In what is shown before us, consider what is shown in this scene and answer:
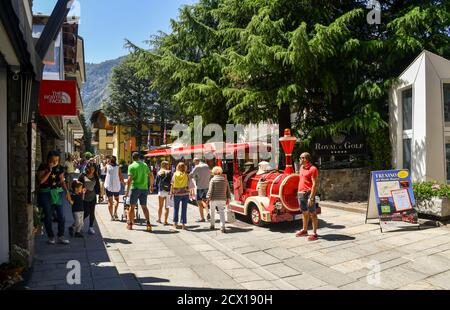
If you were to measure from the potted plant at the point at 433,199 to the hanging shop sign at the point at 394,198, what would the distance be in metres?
0.89

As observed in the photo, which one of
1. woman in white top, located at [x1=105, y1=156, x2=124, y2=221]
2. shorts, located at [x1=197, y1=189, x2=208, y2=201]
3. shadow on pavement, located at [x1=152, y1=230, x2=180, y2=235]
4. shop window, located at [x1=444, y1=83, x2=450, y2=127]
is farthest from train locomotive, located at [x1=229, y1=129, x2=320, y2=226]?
shop window, located at [x1=444, y1=83, x2=450, y2=127]

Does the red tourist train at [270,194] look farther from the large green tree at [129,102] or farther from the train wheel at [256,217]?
the large green tree at [129,102]

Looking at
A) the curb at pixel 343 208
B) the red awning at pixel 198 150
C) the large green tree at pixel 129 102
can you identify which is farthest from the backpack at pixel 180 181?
the large green tree at pixel 129 102

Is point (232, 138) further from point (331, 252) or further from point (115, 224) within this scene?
point (331, 252)

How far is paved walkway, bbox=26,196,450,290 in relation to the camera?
5371mm

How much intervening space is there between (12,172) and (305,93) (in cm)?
Answer: 1163

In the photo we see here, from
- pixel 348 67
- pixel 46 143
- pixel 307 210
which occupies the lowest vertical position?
pixel 307 210

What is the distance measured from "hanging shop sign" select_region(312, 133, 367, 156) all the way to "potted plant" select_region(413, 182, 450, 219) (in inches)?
179

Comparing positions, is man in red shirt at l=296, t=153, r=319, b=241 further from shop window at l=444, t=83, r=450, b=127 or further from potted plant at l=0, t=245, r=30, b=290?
shop window at l=444, t=83, r=450, b=127

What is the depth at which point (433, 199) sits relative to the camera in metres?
9.27

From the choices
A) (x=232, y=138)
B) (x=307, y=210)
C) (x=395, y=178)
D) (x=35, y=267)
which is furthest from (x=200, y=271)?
(x=232, y=138)

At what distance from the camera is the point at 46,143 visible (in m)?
18.3

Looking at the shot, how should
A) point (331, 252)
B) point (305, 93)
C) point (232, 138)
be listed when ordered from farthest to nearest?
point (232, 138) < point (305, 93) < point (331, 252)

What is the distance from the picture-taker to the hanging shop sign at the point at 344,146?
565 inches
